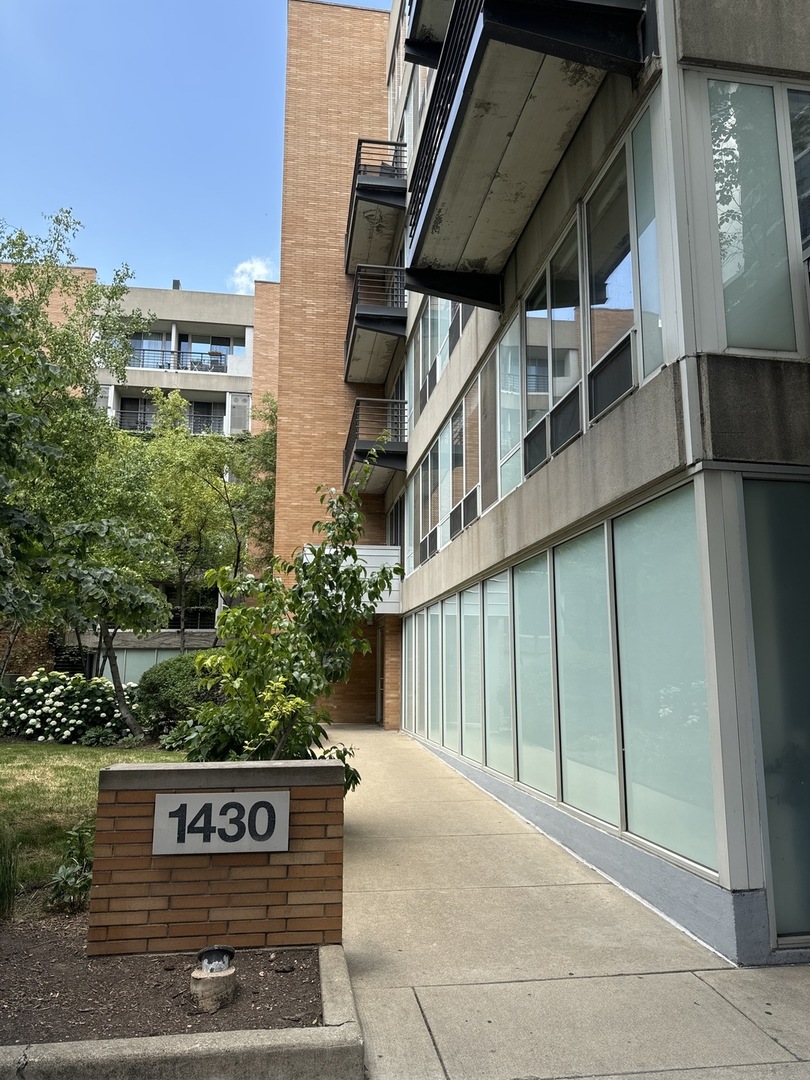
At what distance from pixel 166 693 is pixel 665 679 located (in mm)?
11916

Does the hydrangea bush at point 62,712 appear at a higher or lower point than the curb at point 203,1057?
higher

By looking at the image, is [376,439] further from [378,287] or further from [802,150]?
[802,150]

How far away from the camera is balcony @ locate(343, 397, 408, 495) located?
19.6m

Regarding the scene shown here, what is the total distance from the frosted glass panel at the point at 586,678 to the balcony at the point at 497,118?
3758mm

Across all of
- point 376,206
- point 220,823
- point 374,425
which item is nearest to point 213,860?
point 220,823

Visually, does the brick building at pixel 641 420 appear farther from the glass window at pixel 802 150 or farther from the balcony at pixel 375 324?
the balcony at pixel 375 324

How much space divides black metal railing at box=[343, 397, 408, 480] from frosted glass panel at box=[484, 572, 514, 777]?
28.5 feet

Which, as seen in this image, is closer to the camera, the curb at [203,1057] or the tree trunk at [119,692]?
the curb at [203,1057]

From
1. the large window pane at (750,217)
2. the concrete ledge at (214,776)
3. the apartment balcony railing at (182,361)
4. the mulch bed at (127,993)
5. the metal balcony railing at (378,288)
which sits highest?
the apartment balcony railing at (182,361)

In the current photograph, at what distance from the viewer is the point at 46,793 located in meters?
10.3

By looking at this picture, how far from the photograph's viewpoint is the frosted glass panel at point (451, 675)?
13430 millimetres

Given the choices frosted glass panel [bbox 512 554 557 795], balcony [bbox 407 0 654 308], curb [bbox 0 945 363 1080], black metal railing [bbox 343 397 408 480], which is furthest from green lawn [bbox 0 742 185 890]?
black metal railing [bbox 343 397 408 480]

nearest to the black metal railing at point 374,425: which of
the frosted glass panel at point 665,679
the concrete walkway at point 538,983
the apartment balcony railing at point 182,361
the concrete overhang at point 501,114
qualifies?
the concrete overhang at point 501,114

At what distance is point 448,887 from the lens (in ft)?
21.1
